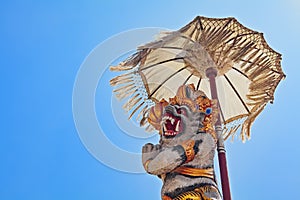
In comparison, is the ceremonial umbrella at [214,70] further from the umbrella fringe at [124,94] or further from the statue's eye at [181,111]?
the statue's eye at [181,111]

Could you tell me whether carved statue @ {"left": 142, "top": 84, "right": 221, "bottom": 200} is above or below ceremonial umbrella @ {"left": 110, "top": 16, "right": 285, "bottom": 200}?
below

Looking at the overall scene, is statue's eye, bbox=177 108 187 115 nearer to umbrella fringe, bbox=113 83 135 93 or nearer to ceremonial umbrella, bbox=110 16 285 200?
ceremonial umbrella, bbox=110 16 285 200

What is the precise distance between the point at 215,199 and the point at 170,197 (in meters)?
0.38

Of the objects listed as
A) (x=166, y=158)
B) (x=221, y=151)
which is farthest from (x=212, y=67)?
(x=166, y=158)

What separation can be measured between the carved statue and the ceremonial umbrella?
0.89ft

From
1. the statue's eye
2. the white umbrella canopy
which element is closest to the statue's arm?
the statue's eye

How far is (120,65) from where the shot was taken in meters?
4.45

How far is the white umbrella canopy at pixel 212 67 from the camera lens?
4242 mm

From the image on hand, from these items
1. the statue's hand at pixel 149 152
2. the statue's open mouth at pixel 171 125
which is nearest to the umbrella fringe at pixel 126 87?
the statue's open mouth at pixel 171 125

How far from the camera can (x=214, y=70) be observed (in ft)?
14.4

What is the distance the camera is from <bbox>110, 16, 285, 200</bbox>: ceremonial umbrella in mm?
4230

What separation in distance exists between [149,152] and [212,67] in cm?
128

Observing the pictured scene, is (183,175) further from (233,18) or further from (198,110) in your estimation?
(233,18)

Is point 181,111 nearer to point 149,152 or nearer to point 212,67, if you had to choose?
point 149,152
